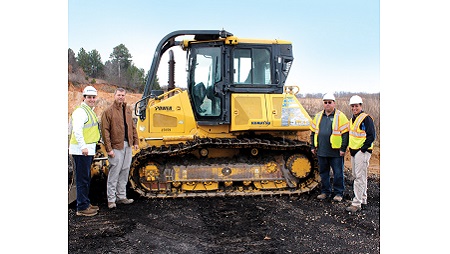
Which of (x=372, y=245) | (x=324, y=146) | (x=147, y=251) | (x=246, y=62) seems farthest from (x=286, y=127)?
(x=147, y=251)

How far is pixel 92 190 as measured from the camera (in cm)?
679

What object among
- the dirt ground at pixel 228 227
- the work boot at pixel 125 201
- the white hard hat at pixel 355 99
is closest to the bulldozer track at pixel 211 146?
the dirt ground at pixel 228 227

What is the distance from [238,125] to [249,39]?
1663mm

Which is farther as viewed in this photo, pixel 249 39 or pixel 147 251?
pixel 249 39

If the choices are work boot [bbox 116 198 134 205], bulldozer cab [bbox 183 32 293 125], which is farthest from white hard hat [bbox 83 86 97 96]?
bulldozer cab [bbox 183 32 293 125]

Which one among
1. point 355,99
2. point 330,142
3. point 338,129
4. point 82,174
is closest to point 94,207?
point 82,174

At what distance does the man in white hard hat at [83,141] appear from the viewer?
5.19m

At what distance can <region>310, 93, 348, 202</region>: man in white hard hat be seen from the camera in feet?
20.6

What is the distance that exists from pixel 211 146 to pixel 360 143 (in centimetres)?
259

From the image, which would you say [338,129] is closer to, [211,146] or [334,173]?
[334,173]

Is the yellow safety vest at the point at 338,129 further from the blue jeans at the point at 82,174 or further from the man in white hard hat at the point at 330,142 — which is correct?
the blue jeans at the point at 82,174

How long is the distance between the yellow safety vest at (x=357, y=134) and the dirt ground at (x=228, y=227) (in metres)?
1.07

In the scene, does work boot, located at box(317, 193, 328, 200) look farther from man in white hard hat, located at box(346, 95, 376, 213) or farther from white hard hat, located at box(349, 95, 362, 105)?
white hard hat, located at box(349, 95, 362, 105)

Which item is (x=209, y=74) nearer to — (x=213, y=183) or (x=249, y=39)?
(x=249, y=39)
